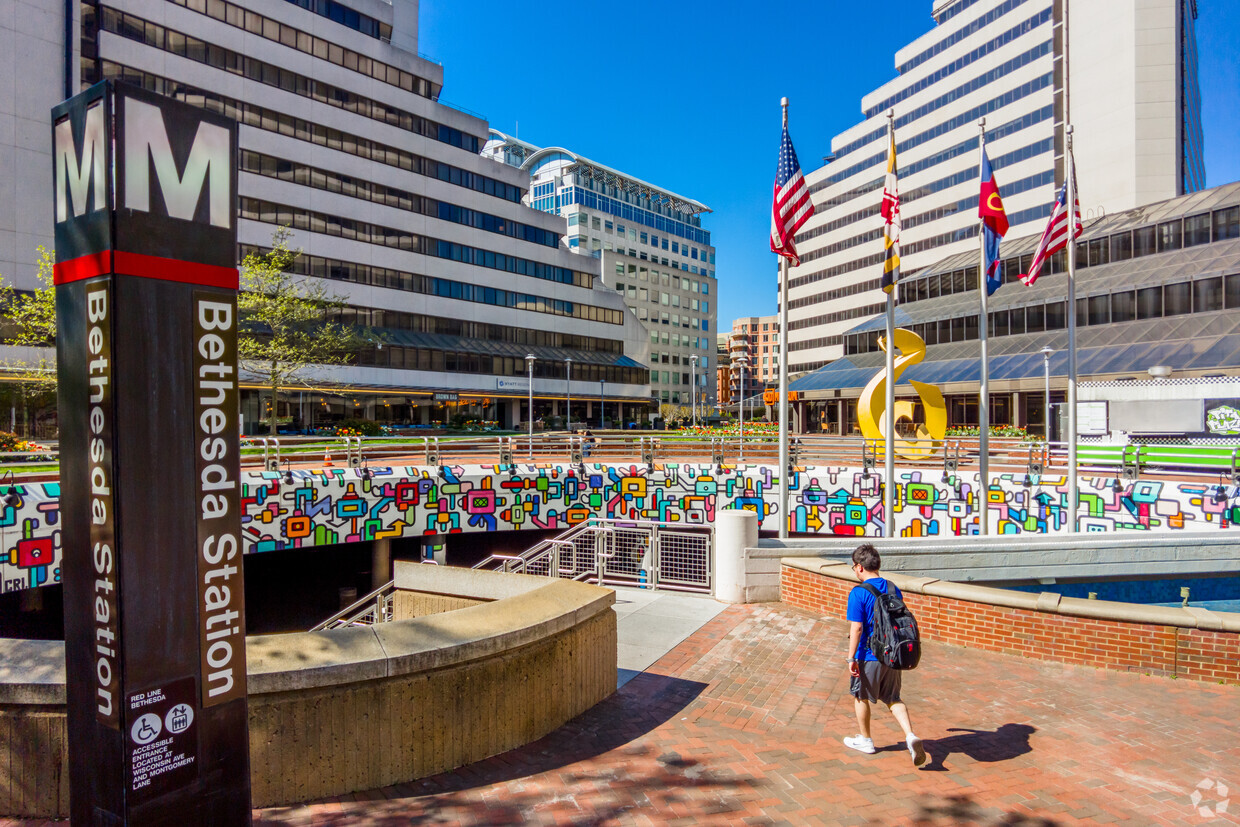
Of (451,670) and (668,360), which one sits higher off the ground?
(668,360)

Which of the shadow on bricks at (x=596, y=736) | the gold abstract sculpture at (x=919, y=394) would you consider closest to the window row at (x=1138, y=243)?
the gold abstract sculpture at (x=919, y=394)

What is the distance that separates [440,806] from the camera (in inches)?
191

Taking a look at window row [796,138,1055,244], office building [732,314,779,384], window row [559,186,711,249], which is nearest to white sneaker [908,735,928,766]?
window row [796,138,1055,244]

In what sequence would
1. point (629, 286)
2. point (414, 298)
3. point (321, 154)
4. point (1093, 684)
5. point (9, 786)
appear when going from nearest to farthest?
1. point (9, 786)
2. point (1093, 684)
3. point (321, 154)
4. point (414, 298)
5. point (629, 286)

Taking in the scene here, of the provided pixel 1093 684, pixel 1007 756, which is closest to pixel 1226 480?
pixel 1093 684

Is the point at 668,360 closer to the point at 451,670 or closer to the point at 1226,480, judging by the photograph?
the point at 1226,480

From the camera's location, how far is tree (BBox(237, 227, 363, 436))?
34750mm

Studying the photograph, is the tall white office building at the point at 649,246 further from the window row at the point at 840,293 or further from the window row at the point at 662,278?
the window row at the point at 840,293

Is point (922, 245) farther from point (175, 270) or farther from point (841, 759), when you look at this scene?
point (175, 270)

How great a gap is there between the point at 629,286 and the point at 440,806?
322ft

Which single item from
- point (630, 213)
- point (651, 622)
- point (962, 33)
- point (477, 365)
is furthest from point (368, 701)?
point (630, 213)

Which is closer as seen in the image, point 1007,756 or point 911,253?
point 1007,756

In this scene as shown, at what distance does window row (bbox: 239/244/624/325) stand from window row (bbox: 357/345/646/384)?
462cm

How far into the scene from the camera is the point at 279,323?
38.3m
